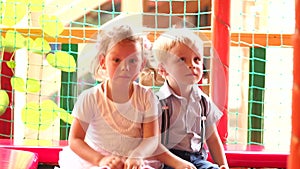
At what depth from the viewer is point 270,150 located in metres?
1.99

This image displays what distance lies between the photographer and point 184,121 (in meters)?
1.50

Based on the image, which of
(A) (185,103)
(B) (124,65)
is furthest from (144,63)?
(A) (185,103)

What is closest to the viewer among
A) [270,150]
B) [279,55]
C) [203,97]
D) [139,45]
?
[139,45]

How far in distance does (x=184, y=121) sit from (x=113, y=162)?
0.22 meters

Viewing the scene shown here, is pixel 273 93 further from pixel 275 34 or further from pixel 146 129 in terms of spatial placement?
pixel 146 129

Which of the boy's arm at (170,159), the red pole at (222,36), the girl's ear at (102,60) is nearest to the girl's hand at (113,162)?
the boy's arm at (170,159)

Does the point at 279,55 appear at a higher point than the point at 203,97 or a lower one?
higher

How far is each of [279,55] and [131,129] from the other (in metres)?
1.57

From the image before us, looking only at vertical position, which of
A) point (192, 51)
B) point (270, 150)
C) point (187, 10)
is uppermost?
point (187, 10)

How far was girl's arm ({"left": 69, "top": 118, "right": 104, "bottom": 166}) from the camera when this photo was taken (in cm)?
139

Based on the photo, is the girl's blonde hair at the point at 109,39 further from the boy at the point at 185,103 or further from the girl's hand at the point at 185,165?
the girl's hand at the point at 185,165

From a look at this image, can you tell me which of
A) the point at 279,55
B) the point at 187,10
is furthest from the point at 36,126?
the point at 279,55

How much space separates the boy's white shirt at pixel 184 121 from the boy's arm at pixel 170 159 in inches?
2.4

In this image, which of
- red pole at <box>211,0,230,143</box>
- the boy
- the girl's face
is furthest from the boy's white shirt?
red pole at <box>211,0,230,143</box>
